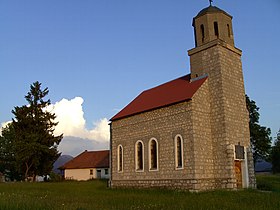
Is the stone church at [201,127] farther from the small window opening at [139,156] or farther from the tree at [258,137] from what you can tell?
the tree at [258,137]

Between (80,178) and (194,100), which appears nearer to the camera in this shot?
(194,100)

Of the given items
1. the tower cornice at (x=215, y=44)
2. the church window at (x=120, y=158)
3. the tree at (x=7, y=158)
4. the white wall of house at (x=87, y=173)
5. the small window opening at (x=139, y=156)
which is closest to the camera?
the tower cornice at (x=215, y=44)

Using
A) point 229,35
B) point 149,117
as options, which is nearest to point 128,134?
point 149,117

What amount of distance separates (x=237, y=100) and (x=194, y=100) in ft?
11.8

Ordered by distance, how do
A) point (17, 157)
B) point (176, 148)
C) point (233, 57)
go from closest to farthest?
point (176, 148) < point (233, 57) < point (17, 157)

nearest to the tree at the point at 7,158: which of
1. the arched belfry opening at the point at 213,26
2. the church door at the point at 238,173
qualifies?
the arched belfry opening at the point at 213,26

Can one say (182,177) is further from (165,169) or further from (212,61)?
(212,61)

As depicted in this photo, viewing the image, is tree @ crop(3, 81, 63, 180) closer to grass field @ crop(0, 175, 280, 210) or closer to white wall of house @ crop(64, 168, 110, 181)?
white wall of house @ crop(64, 168, 110, 181)

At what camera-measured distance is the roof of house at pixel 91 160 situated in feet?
158

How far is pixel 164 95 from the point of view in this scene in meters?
25.6

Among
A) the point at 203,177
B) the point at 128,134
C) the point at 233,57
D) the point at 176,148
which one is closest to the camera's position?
the point at 203,177

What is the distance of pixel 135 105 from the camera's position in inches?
1111

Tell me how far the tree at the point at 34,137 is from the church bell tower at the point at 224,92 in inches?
929

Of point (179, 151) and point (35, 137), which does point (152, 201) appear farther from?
point (35, 137)
